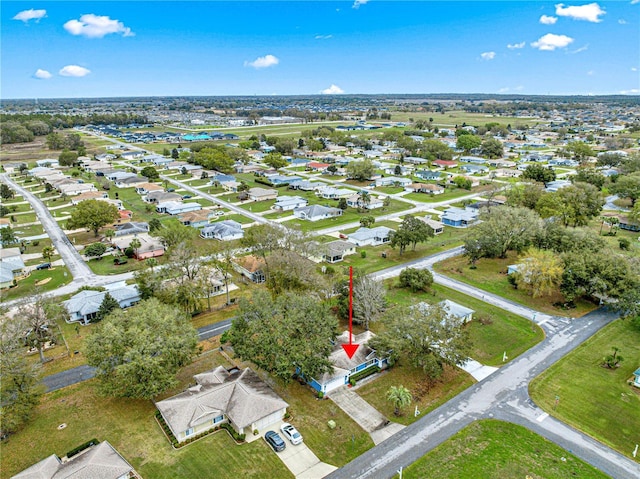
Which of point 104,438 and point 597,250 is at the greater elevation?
point 597,250

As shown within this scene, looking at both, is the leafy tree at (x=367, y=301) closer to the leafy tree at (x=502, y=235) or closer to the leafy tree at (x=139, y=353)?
the leafy tree at (x=139, y=353)

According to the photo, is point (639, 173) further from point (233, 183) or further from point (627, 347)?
point (233, 183)

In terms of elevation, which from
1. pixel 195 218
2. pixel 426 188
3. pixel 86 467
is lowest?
pixel 86 467

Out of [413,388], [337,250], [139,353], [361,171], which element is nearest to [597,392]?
[413,388]

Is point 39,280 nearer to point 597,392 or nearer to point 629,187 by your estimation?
point 597,392

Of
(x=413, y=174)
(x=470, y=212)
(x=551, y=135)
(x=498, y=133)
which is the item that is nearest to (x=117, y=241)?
(x=470, y=212)

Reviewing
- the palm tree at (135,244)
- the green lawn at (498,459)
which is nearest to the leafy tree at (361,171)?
the palm tree at (135,244)

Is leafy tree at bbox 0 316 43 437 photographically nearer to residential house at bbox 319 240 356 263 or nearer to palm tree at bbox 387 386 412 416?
palm tree at bbox 387 386 412 416

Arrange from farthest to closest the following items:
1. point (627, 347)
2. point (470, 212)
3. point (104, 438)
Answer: point (470, 212), point (627, 347), point (104, 438)
